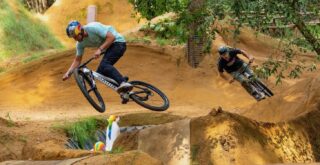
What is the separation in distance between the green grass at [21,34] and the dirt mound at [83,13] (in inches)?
103

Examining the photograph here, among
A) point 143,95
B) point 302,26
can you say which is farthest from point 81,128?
point 302,26

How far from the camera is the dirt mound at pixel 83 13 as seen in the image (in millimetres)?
28562

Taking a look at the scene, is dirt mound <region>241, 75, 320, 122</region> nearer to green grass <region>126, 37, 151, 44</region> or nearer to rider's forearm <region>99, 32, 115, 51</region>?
rider's forearm <region>99, 32, 115, 51</region>

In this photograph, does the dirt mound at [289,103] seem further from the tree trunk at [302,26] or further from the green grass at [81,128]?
the green grass at [81,128]

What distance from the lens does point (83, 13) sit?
28969 mm

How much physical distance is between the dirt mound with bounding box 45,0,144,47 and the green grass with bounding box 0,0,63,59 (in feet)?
8.57

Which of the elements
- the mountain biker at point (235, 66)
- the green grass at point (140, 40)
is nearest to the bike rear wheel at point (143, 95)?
the mountain biker at point (235, 66)

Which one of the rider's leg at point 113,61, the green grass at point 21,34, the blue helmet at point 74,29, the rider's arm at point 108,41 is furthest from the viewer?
the green grass at point 21,34

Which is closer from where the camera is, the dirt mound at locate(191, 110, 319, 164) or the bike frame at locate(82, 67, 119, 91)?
the dirt mound at locate(191, 110, 319, 164)

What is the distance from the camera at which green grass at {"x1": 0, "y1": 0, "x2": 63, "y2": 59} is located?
74.9 ft

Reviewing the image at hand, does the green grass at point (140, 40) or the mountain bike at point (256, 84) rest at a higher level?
the mountain bike at point (256, 84)

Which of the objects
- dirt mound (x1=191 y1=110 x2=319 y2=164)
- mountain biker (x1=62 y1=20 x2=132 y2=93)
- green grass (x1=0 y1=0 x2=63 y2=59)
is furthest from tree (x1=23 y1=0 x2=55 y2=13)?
dirt mound (x1=191 y1=110 x2=319 y2=164)

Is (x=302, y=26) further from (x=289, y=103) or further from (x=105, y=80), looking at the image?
(x=105, y=80)

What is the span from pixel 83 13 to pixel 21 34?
564 cm
